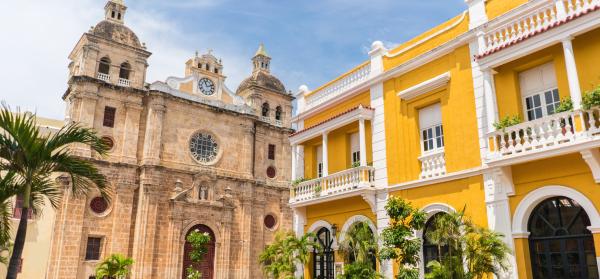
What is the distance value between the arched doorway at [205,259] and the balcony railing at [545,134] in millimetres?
20652

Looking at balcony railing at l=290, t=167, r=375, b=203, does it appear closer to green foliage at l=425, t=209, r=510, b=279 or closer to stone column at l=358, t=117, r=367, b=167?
stone column at l=358, t=117, r=367, b=167

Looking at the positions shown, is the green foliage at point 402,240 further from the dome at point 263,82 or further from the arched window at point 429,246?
the dome at point 263,82

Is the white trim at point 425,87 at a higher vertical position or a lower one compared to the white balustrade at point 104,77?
lower

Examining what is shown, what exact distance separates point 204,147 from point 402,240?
2111 cm

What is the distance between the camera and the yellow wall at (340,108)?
1489cm

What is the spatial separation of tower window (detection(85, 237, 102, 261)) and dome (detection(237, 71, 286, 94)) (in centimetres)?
1521

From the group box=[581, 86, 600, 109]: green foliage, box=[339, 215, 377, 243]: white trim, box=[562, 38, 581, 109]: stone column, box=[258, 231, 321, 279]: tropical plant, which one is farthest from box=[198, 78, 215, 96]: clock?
box=[581, 86, 600, 109]: green foliage

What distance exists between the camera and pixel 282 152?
33750mm

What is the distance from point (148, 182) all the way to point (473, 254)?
2039 cm

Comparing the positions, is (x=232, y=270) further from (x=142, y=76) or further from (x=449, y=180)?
(x=449, y=180)

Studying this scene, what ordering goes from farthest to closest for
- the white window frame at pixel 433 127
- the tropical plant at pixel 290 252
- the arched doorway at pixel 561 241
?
the tropical plant at pixel 290 252, the white window frame at pixel 433 127, the arched doorway at pixel 561 241

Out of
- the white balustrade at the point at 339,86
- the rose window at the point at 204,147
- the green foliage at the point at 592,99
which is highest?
the rose window at the point at 204,147

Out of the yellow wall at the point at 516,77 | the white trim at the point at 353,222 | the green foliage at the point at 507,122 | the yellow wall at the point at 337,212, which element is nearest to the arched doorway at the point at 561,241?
the green foliage at the point at 507,122

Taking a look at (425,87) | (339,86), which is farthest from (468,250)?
(339,86)
